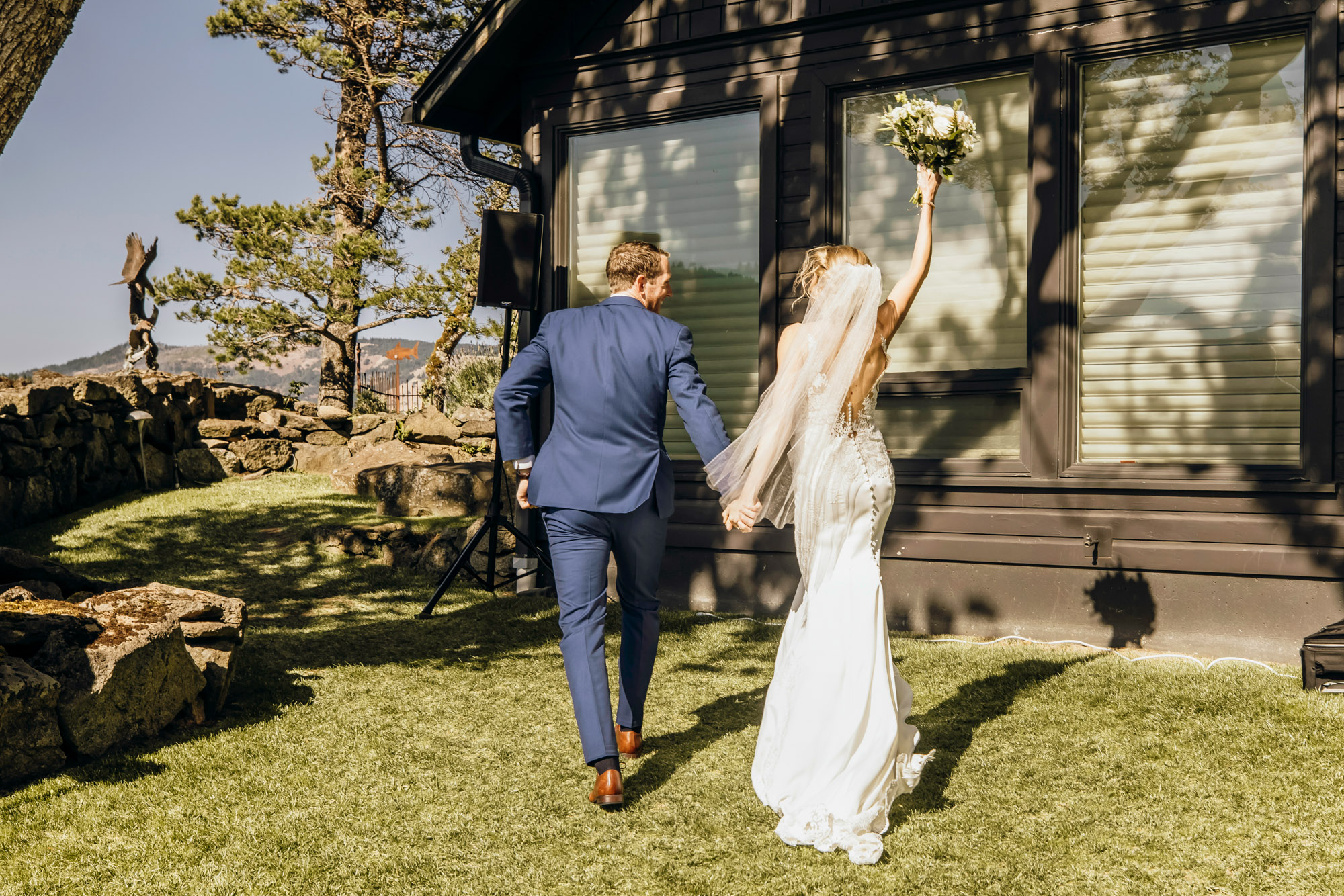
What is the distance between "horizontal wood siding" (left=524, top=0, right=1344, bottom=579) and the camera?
17.5 feet

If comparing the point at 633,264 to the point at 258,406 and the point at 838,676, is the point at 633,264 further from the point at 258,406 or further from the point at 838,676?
the point at 258,406

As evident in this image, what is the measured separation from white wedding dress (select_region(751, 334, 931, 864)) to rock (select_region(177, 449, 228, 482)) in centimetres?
1050

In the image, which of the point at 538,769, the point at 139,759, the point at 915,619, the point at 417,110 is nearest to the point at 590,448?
the point at 538,769

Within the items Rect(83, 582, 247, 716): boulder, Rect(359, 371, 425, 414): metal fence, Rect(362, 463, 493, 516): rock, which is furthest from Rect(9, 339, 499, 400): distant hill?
Rect(83, 582, 247, 716): boulder

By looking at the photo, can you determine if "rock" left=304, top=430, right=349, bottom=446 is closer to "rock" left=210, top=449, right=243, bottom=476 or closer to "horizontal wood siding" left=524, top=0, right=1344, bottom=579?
"rock" left=210, top=449, right=243, bottom=476

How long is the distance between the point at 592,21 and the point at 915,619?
4.73 metres

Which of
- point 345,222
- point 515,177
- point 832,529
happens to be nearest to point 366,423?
point 345,222

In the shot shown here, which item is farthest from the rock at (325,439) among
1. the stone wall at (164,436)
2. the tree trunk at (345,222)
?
the tree trunk at (345,222)

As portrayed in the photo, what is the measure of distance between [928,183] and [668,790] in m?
2.35

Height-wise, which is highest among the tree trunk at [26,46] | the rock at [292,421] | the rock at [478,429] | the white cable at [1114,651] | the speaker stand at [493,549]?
the tree trunk at [26,46]

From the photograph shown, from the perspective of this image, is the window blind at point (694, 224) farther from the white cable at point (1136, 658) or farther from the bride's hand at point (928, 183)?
the bride's hand at point (928, 183)

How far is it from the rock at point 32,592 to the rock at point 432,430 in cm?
900

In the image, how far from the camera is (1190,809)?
3248 mm

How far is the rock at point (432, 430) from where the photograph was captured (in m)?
13.7
